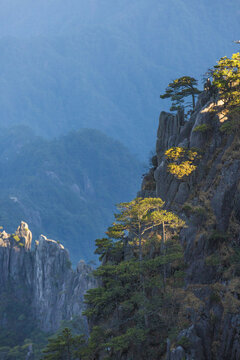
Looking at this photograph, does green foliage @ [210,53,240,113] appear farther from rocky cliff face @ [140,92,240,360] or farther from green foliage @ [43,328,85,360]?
green foliage @ [43,328,85,360]

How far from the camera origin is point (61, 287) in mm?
122250

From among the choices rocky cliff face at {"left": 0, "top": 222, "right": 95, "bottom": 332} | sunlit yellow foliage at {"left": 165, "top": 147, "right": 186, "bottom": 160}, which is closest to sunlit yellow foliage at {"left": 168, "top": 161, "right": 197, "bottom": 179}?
sunlit yellow foliage at {"left": 165, "top": 147, "right": 186, "bottom": 160}

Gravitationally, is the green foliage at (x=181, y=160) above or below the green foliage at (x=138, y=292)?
above

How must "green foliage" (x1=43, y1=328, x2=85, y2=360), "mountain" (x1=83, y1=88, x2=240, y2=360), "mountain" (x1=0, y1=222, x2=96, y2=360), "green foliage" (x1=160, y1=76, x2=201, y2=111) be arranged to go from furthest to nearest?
"mountain" (x1=0, y1=222, x2=96, y2=360) < "green foliage" (x1=160, y1=76, x2=201, y2=111) < "green foliage" (x1=43, y1=328, x2=85, y2=360) < "mountain" (x1=83, y1=88, x2=240, y2=360)

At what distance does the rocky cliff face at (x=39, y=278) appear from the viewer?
119 metres

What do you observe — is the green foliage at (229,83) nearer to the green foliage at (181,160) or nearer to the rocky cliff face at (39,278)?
the green foliage at (181,160)

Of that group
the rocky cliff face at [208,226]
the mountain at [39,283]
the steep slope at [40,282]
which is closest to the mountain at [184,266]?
the rocky cliff face at [208,226]

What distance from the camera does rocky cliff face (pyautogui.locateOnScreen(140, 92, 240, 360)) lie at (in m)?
26.0

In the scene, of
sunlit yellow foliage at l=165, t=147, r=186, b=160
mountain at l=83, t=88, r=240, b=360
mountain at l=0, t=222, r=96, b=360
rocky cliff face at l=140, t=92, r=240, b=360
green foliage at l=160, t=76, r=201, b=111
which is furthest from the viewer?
mountain at l=0, t=222, r=96, b=360

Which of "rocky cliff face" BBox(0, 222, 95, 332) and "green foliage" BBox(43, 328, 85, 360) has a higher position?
"rocky cliff face" BBox(0, 222, 95, 332)

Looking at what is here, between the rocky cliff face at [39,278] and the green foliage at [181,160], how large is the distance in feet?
268

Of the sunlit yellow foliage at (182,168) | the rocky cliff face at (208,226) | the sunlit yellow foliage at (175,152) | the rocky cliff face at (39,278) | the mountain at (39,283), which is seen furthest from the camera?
the rocky cliff face at (39,278)

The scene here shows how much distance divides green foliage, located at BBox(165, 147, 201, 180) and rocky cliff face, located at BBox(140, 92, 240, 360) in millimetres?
776

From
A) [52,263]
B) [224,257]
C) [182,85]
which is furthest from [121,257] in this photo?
[52,263]
